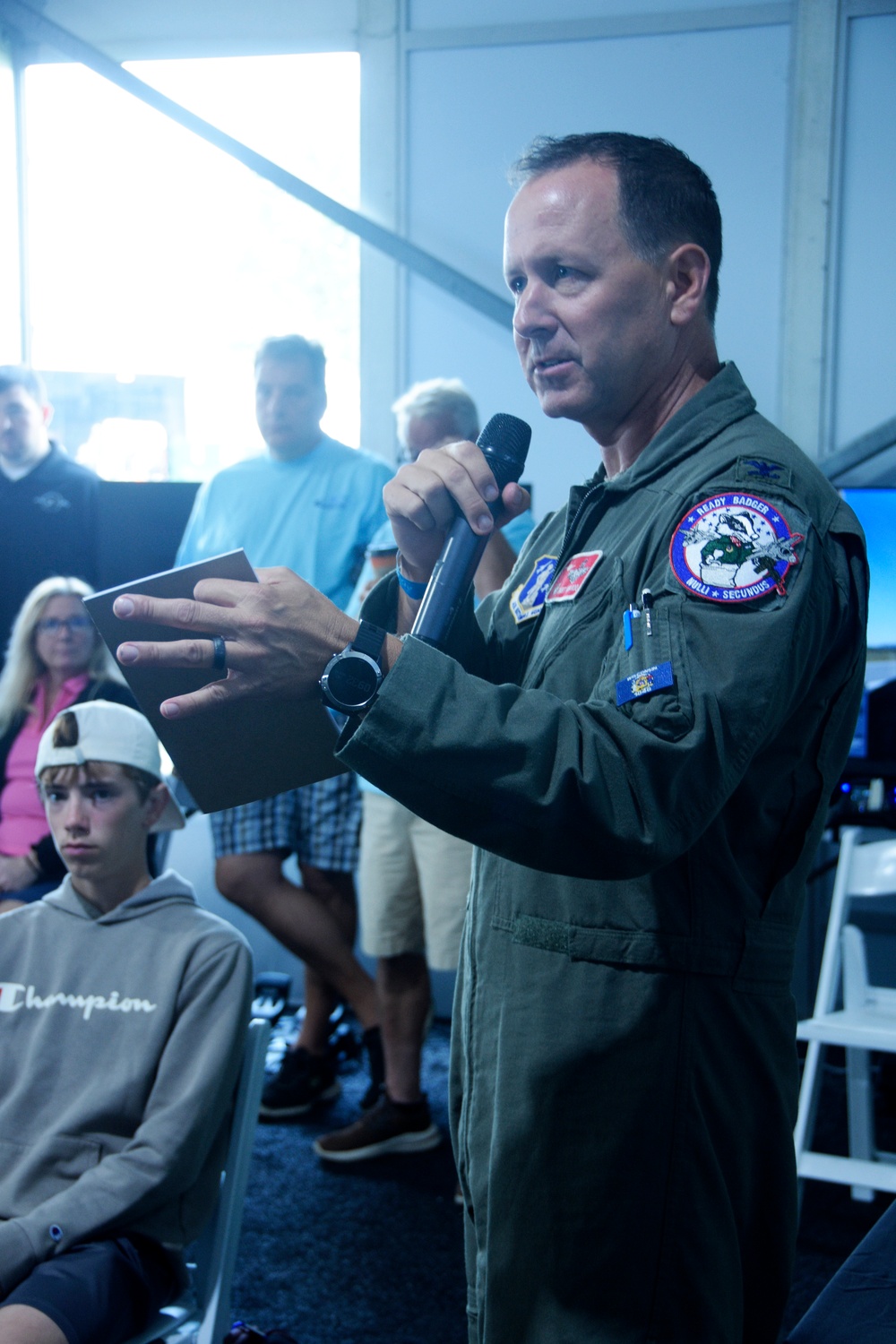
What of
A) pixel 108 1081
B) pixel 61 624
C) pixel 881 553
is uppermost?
pixel 881 553

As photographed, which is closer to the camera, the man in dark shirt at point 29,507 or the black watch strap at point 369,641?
the black watch strap at point 369,641

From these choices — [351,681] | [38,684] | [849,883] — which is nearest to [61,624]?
[38,684]

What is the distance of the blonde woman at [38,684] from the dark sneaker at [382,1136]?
1.16 meters

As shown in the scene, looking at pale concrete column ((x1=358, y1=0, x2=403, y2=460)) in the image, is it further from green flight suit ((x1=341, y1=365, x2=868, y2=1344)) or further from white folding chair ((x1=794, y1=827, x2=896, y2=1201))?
green flight suit ((x1=341, y1=365, x2=868, y2=1344))

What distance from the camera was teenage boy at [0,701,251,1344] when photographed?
4.90 ft

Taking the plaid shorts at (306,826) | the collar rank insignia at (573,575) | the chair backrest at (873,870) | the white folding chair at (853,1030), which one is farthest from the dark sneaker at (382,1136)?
the collar rank insignia at (573,575)

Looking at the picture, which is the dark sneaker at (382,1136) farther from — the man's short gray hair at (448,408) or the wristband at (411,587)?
the wristband at (411,587)

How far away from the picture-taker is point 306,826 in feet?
10.6

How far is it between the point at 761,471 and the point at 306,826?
254cm

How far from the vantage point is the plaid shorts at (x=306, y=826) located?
317 cm

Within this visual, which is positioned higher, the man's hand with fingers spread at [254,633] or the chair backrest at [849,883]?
the man's hand with fingers spread at [254,633]

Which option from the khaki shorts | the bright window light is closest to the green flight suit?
the khaki shorts

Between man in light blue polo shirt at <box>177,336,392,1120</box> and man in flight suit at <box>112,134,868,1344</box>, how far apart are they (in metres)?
2.12

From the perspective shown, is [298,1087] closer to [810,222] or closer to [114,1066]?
[114,1066]
